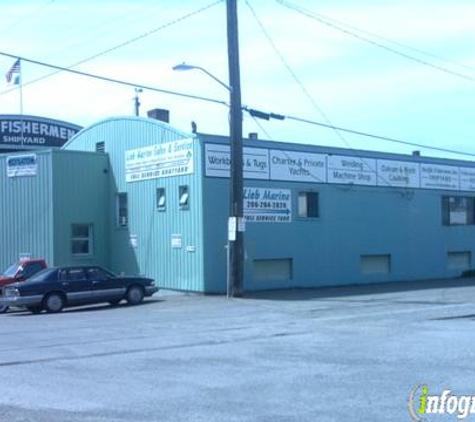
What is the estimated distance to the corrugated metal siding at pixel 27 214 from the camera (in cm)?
3139

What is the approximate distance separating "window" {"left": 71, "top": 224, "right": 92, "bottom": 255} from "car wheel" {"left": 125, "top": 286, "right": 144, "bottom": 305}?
753cm

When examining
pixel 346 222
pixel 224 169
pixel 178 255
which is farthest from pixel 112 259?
pixel 346 222

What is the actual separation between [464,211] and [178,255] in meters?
16.2

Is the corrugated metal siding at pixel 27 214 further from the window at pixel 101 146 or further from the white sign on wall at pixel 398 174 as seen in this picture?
the white sign on wall at pixel 398 174

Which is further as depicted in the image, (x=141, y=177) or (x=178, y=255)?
(x=141, y=177)

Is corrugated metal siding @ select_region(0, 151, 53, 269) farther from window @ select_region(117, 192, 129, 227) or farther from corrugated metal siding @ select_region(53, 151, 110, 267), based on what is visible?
window @ select_region(117, 192, 129, 227)

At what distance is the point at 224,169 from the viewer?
2855 centimetres

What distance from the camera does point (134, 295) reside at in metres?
25.1

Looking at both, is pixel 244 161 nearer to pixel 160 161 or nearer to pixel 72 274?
pixel 160 161

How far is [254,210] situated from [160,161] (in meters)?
4.08

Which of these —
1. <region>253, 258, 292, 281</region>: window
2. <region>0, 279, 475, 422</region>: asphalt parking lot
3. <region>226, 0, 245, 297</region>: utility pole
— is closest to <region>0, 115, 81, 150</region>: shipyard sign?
<region>253, 258, 292, 281</region>: window

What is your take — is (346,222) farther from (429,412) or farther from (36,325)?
(429,412)

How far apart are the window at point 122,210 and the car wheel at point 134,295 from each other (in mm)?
7083

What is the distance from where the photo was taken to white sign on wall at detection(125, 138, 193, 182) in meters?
28.5
